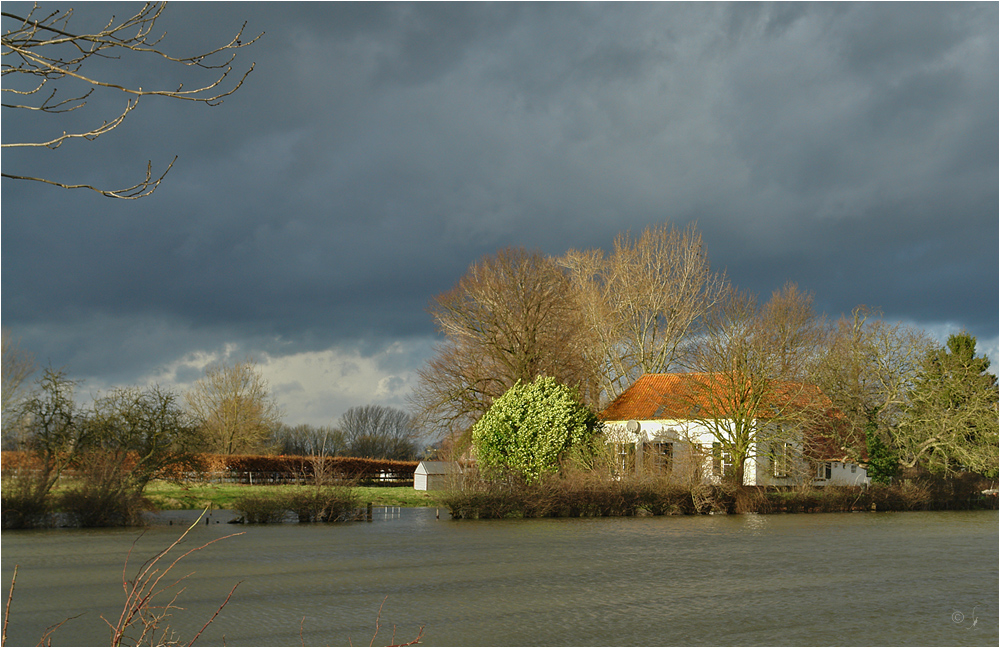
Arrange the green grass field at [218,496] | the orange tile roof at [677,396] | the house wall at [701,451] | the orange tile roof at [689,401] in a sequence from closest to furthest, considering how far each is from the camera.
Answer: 1. the green grass field at [218,496]
2. the house wall at [701,451]
3. the orange tile roof at [677,396]
4. the orange tile roof at [689,401]

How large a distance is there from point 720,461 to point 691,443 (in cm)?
185

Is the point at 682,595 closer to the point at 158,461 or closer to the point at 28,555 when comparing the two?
the point at 28,555

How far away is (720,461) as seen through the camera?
31.7m

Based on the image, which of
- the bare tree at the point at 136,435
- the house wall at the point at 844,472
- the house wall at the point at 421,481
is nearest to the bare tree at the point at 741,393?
the house wall at the point at 844,472

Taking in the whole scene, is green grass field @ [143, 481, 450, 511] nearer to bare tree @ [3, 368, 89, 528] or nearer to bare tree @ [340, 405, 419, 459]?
bare tree @ [3, 368, 89, 528]

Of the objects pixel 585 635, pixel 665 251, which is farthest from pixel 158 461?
pixel 665 251

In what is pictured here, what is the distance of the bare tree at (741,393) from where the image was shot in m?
31.8

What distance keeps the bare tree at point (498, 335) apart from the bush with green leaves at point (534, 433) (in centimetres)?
540

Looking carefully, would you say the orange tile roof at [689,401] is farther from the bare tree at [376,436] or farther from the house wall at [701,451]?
the bare tree at [376,436]

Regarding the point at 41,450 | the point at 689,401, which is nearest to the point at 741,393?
the point at 689,401

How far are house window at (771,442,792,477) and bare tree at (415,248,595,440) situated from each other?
956 centimetres

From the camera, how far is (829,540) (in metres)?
21.7

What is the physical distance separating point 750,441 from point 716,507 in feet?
10.5

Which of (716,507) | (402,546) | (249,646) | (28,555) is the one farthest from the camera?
(716,507)
